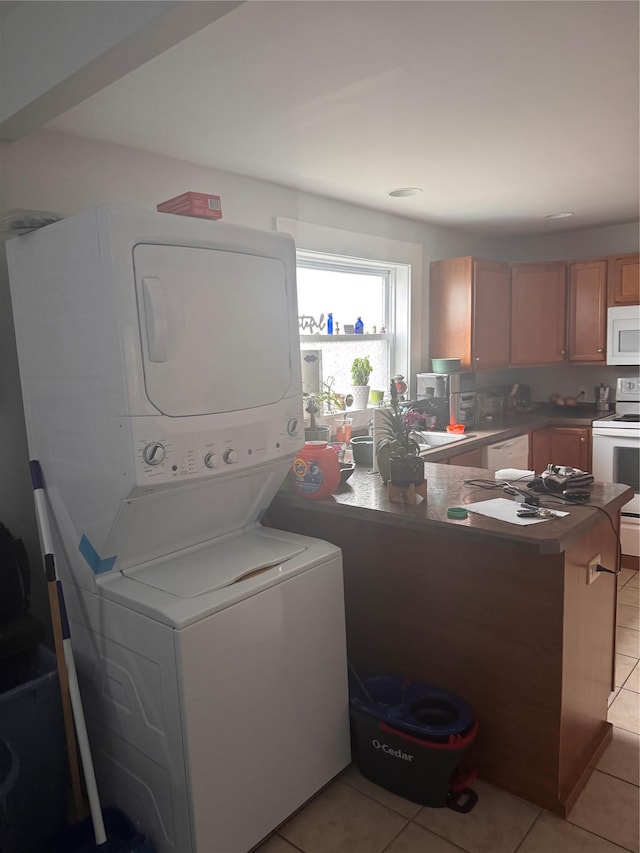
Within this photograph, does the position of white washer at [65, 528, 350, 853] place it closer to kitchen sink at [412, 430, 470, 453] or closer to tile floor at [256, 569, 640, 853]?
tile floor at [256, 569, 640, 853]

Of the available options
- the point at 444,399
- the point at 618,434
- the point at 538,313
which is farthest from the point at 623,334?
the point at 444,399

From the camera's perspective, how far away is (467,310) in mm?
4098

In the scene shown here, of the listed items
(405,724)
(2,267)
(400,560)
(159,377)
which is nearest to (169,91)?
(2,267)

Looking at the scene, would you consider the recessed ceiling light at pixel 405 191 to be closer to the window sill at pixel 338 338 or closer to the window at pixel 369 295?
the window at pixel 369 295

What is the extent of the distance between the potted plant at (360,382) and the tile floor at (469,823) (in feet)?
6.98

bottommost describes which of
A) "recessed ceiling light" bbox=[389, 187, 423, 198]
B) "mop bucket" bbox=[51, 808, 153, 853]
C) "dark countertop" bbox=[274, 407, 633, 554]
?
"mop bucket" bbox=[51, 808, 153, 853]

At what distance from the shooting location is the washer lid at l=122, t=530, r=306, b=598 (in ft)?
5.62

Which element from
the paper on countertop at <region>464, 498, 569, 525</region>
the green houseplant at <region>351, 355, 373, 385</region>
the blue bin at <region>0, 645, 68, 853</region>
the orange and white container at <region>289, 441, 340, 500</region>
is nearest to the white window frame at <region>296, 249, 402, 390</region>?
the green houseplant at <region>351, 355, 373, 385</region>

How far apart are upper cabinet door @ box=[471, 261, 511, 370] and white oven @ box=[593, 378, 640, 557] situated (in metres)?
0.83

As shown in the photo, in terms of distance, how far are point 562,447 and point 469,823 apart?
2.93 metres

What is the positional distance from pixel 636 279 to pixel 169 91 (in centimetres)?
346

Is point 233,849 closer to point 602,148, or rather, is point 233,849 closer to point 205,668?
point 205,668

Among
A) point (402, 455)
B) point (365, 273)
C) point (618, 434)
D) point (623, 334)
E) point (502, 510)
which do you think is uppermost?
point (365, 273)

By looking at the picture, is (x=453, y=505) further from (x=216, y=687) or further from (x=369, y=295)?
(x=369, y=295)
